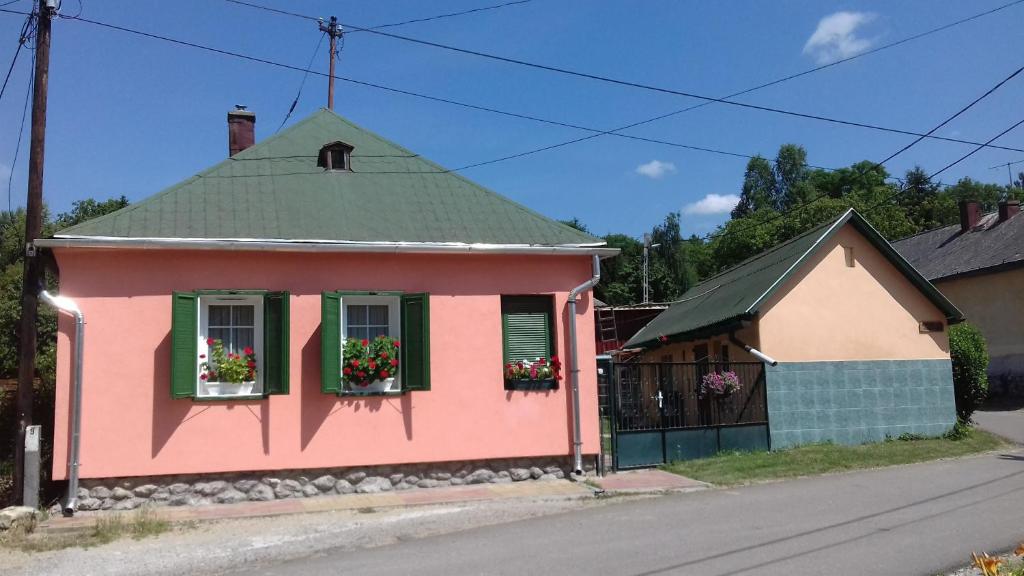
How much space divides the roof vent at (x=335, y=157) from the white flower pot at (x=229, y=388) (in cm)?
413

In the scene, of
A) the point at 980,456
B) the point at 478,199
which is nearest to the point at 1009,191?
the point at 980,456

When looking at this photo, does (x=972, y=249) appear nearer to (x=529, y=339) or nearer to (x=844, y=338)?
(x=844, y=338)

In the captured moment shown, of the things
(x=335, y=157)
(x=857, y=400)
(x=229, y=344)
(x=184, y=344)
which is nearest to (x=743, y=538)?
(x=229, y=344)

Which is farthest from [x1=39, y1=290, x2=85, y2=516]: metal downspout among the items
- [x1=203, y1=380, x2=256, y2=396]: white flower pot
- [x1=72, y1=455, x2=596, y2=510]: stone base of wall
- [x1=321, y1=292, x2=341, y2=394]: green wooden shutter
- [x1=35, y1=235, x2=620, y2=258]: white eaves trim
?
[x1=321, y1=292, x2=341, y2=394]: green wooden shutter

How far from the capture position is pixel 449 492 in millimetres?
11656

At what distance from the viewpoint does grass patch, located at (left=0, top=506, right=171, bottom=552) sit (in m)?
8.94

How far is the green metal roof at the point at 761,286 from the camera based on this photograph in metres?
15.4

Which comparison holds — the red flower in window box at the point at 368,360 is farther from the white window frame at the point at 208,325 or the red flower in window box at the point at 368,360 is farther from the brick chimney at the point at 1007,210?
the brick chimney at the point at 1007,210

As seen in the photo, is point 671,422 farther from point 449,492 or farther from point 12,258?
point 12,258

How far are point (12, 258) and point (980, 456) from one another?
41752 mm

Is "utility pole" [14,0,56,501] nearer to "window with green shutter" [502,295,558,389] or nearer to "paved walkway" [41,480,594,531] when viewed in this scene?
"paved walkway" [41,480,594,531]

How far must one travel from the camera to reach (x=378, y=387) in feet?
38.9

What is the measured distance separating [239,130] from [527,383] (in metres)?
7.52

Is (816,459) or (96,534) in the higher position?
(816,459)
